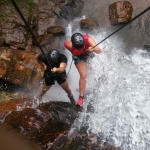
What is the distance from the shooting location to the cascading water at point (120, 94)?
16.1 feet

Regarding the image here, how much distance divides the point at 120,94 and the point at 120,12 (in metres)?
Result: 4.01

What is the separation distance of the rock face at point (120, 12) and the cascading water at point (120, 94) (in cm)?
41

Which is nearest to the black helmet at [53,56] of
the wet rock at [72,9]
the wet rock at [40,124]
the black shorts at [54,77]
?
the black shorts at [54,77]

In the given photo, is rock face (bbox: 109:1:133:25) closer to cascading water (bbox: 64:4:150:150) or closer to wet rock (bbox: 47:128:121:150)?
cascading water (bbox: 64:4:150:150)

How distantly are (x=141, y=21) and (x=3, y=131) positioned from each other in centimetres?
679

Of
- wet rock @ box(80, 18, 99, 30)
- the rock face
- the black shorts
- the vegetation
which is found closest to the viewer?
the black shorts

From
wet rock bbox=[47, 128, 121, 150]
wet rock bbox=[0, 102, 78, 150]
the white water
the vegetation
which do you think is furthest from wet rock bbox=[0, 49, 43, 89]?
wet rock bbox=[47, 128, 121, 150]

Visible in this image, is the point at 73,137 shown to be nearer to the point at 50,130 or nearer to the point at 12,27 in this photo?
the point at 50,130

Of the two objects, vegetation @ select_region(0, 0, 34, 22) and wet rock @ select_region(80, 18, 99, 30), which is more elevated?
vegetation @ select_region(0, 0, 34, 22)

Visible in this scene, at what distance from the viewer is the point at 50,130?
4.66 metres

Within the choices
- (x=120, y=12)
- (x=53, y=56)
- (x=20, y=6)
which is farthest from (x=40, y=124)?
(x=120, y=12)

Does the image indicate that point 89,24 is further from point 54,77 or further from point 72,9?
point 54,77

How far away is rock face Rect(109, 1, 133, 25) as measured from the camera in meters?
8.78

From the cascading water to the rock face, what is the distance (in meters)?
0.41
